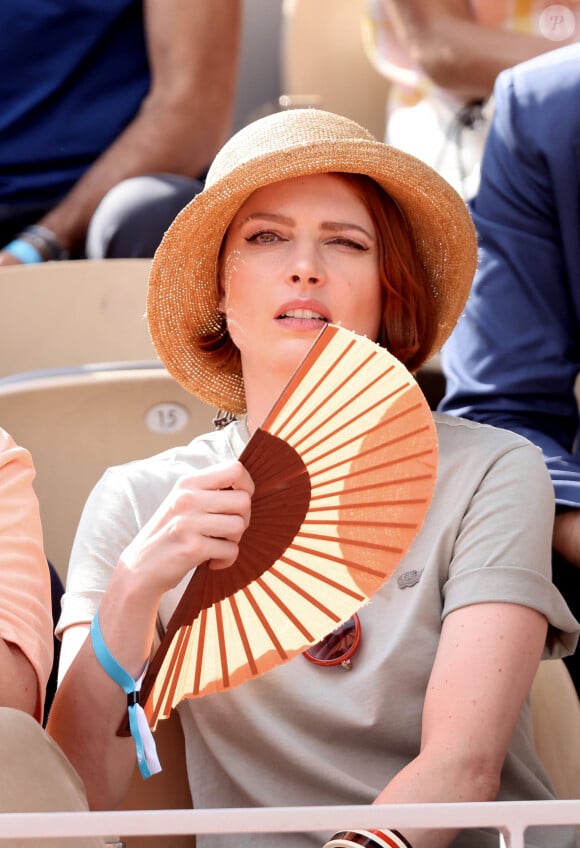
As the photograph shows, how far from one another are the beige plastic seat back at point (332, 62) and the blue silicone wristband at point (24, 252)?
4.16 ft

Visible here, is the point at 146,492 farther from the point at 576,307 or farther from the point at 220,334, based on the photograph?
the point at 576,307

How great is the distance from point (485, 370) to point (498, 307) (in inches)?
4.0

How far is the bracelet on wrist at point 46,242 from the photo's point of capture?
102 inches

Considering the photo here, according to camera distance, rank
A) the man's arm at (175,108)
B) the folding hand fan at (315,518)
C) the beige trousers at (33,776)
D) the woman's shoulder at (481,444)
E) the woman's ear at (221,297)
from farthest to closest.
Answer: the man's arm at (175,108), the woman's ear at (221,297), the woman's shoulder at (481,444), the folding hand fan at (315,518), the beige trousers at (33,776)

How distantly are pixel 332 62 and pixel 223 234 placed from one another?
222 cm

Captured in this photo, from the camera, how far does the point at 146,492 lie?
1.57 m

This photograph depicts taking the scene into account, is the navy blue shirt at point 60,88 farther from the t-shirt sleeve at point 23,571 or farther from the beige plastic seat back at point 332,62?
the t-shirt sleeve at point 23,571

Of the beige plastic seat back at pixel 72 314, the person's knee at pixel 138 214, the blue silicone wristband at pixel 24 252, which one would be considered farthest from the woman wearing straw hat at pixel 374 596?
the blue silicone wristband at pixel 24 252

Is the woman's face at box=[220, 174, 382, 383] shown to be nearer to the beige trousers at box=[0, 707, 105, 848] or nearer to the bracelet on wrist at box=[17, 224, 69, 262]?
the beige trousers at box=[0, 707, 105, 848]

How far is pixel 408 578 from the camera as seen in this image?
1.46 meters

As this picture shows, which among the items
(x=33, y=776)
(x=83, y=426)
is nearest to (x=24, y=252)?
(x=83, y=426)

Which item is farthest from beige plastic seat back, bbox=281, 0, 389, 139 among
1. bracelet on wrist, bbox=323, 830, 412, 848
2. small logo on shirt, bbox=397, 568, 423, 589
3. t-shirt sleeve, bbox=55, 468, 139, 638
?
bracelet on wrist, bbox=323, 830, 412, 848

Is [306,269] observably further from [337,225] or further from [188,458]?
[188,458]

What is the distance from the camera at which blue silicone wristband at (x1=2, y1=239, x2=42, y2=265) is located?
2545 millimetres
